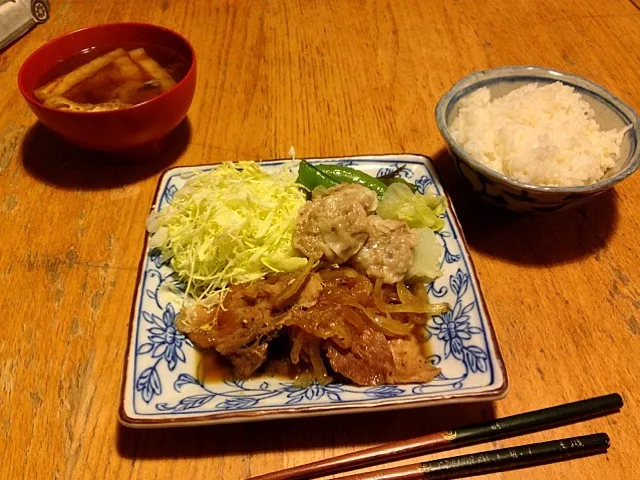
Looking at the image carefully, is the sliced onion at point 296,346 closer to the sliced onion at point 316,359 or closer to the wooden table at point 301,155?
the sliced onion at point 316,359

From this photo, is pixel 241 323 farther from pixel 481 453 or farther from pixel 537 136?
pixel 537 136

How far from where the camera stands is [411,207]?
6.30 feet

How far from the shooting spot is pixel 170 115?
222 cm

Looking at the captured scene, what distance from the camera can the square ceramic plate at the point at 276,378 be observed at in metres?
1.38

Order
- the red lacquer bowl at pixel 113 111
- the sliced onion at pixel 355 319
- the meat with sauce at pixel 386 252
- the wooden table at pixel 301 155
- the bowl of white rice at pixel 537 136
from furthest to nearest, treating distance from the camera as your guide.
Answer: the red lacquer bowl at pixel 113 111 → the bowl of white rice at pixel 537 136 → the meat with sauce at pixel 386 252 → the sliced onion at pixel 355 319 → the wooden table at pixel 301 155

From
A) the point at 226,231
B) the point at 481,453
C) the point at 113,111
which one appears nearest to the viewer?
the point at 481,453

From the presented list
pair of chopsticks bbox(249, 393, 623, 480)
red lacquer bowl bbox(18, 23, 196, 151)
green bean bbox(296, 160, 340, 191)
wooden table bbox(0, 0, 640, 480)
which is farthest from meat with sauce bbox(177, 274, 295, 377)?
red lacquer bowl bbox(18, 23, 196, 151)

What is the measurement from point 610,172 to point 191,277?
1.66 metres

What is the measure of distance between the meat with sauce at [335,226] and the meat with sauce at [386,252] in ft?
0.12

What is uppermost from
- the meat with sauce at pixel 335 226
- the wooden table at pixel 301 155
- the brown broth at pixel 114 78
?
the brown broth at pixel 114 78

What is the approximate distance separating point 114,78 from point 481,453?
2198mm

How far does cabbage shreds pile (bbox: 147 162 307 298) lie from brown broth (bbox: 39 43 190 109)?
0.61 meters

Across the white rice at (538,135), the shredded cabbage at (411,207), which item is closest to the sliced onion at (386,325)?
the shredded cabbage at (411,207)

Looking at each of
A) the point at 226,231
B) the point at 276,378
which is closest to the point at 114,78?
the point at 226,231
